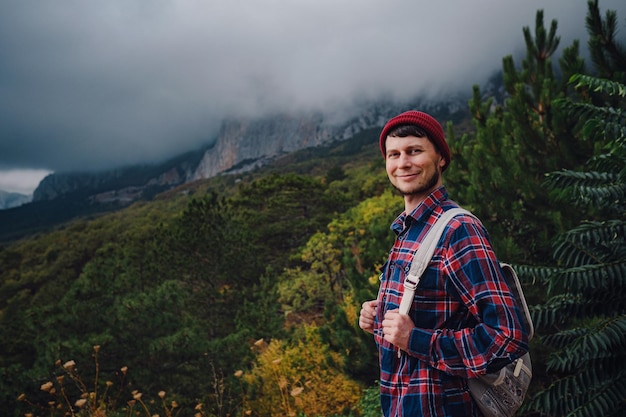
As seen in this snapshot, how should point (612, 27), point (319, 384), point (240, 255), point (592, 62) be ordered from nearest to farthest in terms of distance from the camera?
point (612, 27) < point (592, 62) < point (319, 384) < point (240, 255)

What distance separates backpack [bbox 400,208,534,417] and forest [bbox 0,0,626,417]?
1416 millimetres

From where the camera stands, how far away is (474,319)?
122 centimetres

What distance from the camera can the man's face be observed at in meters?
1.35

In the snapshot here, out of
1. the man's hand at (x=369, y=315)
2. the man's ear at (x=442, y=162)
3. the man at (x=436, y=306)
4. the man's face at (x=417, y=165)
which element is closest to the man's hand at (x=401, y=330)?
the man at (x=436, y=306)

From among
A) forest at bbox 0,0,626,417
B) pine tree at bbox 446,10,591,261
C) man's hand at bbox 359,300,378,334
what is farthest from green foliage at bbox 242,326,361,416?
man's hand at bbox 359,300,378,334

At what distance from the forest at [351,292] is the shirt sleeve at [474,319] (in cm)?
155

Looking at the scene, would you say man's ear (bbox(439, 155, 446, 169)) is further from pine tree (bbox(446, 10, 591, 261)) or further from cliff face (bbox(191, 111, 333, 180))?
cliff face (bbox(191, 111, 333, 180))

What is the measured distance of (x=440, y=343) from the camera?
3.76 feet

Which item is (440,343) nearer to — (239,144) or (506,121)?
(506,121)

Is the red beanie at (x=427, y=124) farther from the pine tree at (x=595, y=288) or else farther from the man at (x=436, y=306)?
the pine tree at (x=595, y=288)

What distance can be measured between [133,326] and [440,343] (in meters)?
7.96

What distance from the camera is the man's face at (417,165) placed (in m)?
1.35

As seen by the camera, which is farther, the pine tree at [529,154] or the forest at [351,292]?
the pine tree at [529,154]

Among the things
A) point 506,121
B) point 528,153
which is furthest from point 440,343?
point 506,121
